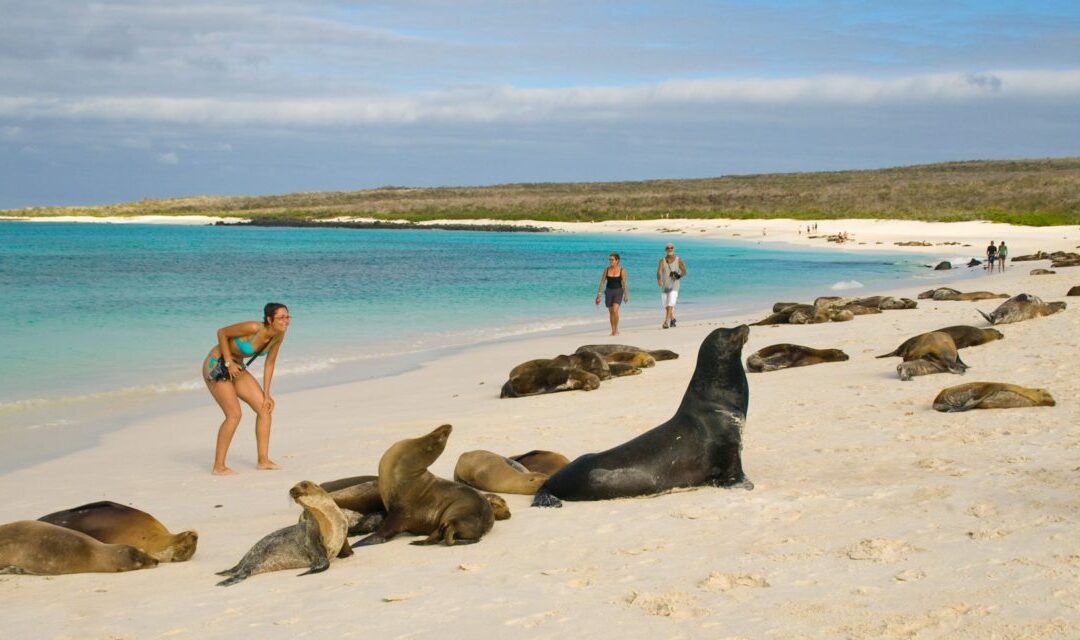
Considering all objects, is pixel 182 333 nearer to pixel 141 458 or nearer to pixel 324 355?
pixel 324 355

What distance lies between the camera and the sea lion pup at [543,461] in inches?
303

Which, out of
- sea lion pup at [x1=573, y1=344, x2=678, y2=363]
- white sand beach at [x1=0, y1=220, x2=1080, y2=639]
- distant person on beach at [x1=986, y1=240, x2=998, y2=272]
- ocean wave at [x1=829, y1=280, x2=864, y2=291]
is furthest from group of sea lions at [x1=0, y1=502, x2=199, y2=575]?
distant person on beach at [x1=986, y1=240, x2=998, y2=272]

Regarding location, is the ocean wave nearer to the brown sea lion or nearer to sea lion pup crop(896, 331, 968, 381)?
the brown sea lion

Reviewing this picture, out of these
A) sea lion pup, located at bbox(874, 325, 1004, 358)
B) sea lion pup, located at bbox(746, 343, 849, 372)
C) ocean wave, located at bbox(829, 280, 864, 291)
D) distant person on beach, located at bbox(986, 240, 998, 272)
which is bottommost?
ocean wave, located at bbox(829, 280, 864, 291)

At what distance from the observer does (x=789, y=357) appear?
40.2ft

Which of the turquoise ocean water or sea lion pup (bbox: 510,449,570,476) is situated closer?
sea lion pup (bbox: 510,449,570,476)

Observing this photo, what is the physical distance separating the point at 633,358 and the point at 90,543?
27.4 ft

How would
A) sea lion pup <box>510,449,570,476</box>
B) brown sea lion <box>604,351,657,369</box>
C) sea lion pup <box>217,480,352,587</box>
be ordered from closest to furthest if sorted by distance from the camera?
sea lion pup <box>217,480,352,587</box>, sea lion pup <box>510,449,570,476</box>, brown sea lion <box>604,351,657,369</box>

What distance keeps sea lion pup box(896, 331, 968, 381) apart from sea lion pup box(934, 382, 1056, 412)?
1642 mm

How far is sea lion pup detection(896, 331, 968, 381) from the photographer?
34.4 feet

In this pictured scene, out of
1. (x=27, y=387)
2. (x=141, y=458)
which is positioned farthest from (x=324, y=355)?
(x=141, y=458)

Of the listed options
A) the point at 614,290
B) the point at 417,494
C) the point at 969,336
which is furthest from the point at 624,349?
the point at 417,494

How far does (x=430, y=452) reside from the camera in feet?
20.7

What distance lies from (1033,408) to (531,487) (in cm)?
406
